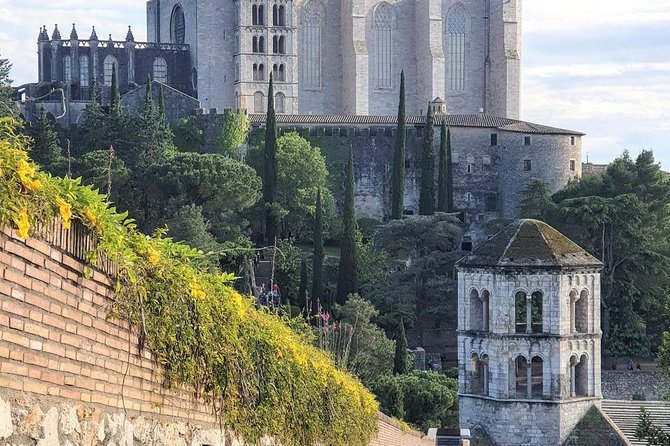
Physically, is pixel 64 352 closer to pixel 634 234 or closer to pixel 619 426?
pixel 619 426

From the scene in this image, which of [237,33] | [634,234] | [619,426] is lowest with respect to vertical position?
[619,426]

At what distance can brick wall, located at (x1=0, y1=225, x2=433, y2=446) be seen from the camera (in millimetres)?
5707

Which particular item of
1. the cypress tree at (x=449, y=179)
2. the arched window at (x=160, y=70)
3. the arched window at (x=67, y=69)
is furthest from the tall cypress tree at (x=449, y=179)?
the arched window at (x=67, y=69)

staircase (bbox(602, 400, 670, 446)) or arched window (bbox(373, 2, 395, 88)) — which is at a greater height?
arched window (bbox(373, 2, 395, 88))

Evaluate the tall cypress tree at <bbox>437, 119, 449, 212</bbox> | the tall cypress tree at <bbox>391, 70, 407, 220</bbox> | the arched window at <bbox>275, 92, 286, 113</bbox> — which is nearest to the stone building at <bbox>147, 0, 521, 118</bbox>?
the arched window at <bbox>275, 92, 286, 113</bbox>

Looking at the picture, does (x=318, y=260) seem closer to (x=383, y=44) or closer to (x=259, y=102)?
(x=259, y=102)

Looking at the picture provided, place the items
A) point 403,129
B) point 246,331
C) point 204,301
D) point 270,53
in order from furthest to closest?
point 270,53 < point 403,129 < point 246,331 < point 204,301

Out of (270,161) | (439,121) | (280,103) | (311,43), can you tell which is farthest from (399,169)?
(311,43)

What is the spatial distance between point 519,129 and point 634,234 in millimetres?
14765

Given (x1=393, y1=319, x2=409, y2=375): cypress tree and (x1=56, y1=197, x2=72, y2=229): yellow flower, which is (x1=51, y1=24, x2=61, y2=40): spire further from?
(x1=56, y1=197, x2=72, y2=229): yellow flower

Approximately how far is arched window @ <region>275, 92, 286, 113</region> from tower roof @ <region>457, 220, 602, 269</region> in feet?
125

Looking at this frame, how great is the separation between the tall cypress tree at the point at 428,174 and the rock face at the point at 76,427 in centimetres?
5708

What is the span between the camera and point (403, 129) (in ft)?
218

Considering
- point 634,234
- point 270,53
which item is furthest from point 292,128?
point 634,234
